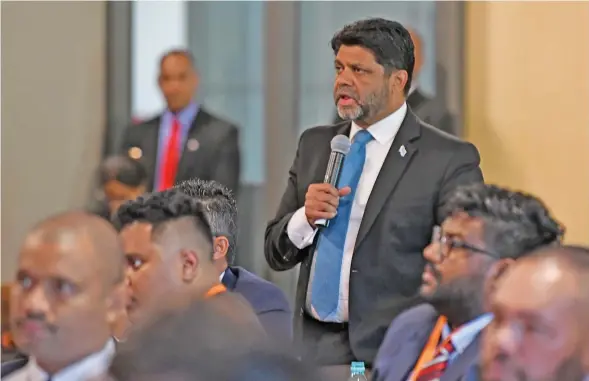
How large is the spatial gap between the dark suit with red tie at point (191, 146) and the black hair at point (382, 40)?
1756mm

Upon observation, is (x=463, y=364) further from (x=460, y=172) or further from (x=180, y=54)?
(x=180, y=54)

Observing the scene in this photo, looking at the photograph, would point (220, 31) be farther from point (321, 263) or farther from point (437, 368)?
point (437, 368)

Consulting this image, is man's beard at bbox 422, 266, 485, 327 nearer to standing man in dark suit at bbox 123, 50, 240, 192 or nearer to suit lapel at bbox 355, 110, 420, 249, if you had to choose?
suit lapel at bbox 355, 110, 420, 249

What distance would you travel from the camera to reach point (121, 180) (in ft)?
15.7

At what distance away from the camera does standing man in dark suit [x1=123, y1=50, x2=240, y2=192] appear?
483 cm

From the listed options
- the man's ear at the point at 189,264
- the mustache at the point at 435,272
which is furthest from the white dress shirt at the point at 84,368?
the mustache at the point at 435,272

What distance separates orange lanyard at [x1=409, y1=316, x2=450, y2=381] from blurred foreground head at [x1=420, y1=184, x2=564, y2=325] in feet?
0.11

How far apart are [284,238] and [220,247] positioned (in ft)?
1.14

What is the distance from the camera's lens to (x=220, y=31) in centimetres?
555

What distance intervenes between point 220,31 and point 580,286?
3803 millimetres

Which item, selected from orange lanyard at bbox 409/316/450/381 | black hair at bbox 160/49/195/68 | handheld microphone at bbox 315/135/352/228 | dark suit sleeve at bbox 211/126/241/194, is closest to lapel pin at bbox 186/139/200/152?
dark suit sleeve at bbox 211/126/241/194

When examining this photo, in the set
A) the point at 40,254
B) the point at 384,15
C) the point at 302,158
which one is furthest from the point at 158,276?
→ the point at 384,15

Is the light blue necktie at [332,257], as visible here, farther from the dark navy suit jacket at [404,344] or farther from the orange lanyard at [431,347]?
the orange lanyard at [431,347]

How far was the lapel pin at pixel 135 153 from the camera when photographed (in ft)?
16.2
